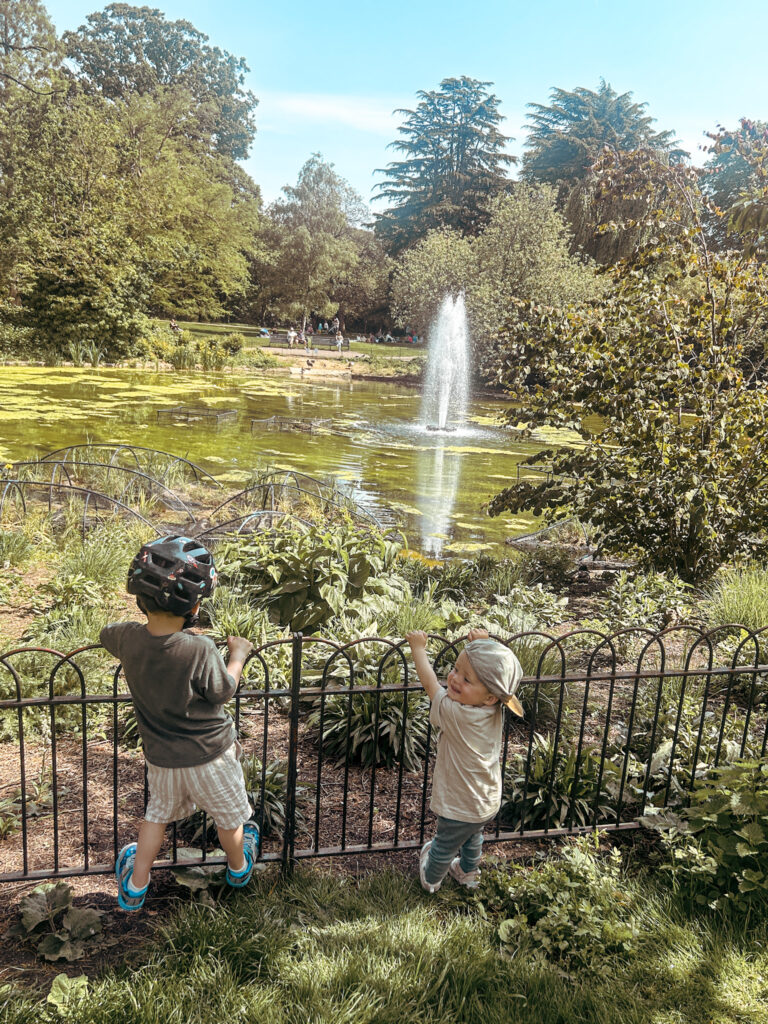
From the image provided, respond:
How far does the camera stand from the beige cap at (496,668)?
2457mm

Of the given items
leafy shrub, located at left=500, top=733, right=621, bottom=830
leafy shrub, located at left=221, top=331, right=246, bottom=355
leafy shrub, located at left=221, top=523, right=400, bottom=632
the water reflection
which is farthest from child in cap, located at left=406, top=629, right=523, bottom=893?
leafy shrub, located at left=221, top=331, right=246, bottom=355

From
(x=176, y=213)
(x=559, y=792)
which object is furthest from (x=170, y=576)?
(x=176, y=213)

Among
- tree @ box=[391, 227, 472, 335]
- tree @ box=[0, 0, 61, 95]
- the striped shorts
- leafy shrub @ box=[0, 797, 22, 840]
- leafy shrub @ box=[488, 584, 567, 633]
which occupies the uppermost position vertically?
tree @ box=[0, 0, 61, 95]

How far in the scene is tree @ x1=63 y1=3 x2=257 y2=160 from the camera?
4781 centimetres

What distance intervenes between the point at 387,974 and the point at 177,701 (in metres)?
1.07

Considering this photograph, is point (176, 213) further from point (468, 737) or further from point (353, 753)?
point (468, 737)

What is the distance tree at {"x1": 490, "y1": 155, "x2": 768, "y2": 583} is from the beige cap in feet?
12.5

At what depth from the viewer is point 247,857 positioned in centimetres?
270

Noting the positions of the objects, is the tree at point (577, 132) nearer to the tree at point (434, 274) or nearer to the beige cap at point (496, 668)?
the tree at point (434, 274)

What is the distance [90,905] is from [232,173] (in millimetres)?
51374

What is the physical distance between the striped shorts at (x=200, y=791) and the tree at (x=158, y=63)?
51.7 metres

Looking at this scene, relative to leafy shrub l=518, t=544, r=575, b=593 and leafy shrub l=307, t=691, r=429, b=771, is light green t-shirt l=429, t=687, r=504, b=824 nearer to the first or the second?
leafy shrub l=307, t=691, r=429, b=771

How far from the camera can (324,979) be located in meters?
2.23

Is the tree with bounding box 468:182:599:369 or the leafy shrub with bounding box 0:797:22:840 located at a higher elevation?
the tree with bounding box 468:182:599:369
